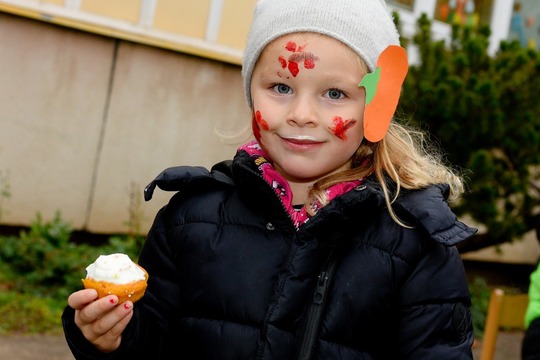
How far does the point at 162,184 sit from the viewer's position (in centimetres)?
222

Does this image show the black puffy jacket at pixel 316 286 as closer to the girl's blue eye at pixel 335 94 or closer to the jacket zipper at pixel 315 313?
the jacket zipper at pixel 315 313

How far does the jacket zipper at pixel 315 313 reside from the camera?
1.99 m

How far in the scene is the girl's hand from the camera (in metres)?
1.94

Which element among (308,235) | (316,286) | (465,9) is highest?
(465,9)

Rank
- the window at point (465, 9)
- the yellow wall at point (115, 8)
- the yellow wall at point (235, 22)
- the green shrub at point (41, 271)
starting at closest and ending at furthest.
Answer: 1. the green shrub at point (41, 271)
2. the yellow wall at point (115, 8)
3. the yellow wall at point (235, 22)
4. the window at point (465, 9)

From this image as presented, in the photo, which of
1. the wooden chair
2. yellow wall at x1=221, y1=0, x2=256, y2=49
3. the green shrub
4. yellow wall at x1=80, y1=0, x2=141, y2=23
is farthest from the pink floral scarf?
yellow wall at x1=221, y1=0, x2=256, y2=49

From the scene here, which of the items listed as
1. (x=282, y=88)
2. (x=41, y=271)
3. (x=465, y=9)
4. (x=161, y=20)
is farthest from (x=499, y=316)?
(x=465, y=9)

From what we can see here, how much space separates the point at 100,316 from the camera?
1.98 metres

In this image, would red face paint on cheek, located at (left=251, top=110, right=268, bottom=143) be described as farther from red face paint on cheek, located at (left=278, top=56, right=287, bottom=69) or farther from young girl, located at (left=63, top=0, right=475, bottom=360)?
red face paint on cheek, located at (left=278, top=56, right=287, bottom=69)

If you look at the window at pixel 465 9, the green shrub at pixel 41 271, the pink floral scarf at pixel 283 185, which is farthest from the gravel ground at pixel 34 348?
the window at pixel 465 9

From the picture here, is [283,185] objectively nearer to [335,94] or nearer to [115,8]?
[335,94]

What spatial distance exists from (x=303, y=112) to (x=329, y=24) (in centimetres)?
25

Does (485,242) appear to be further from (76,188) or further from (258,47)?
(258,47)

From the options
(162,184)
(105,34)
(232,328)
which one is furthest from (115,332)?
(105,34)
